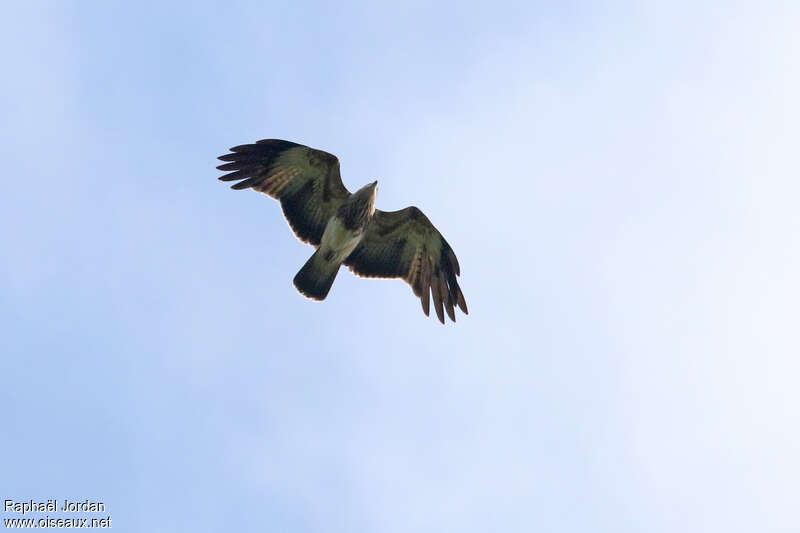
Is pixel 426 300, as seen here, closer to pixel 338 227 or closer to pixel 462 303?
pixel 462 303

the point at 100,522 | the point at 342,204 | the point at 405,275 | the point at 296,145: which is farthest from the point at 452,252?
the point at 100,522

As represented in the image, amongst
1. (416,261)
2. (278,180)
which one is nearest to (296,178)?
(278,180)

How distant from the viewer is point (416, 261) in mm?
15406

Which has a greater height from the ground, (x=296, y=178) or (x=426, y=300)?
(x=296, y=178)

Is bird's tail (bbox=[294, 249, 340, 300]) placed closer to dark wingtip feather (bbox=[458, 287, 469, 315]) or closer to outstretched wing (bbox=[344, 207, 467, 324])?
outstretched wing (bbox=[344, 207, 467, 324])

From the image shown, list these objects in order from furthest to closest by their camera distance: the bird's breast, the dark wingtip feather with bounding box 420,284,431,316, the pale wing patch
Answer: the dark wingtip feather with bounding box 420,284,431,316 < the pale wing patch < the bird's breast

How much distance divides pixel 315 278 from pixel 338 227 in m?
0.88

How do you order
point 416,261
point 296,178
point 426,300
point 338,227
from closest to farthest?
point 338,227, point 296,178, point 426,300, point 416,261

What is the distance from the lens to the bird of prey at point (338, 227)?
14.5 meters

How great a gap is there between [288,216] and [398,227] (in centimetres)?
180

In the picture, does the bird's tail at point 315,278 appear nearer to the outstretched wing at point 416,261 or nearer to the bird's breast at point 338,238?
the bird's breast at point 338,238

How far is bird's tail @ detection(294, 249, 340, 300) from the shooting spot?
14500mm

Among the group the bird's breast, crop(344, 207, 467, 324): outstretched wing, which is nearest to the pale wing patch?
the bird's breast

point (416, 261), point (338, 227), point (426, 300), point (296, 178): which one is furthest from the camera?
point (416, 261)
